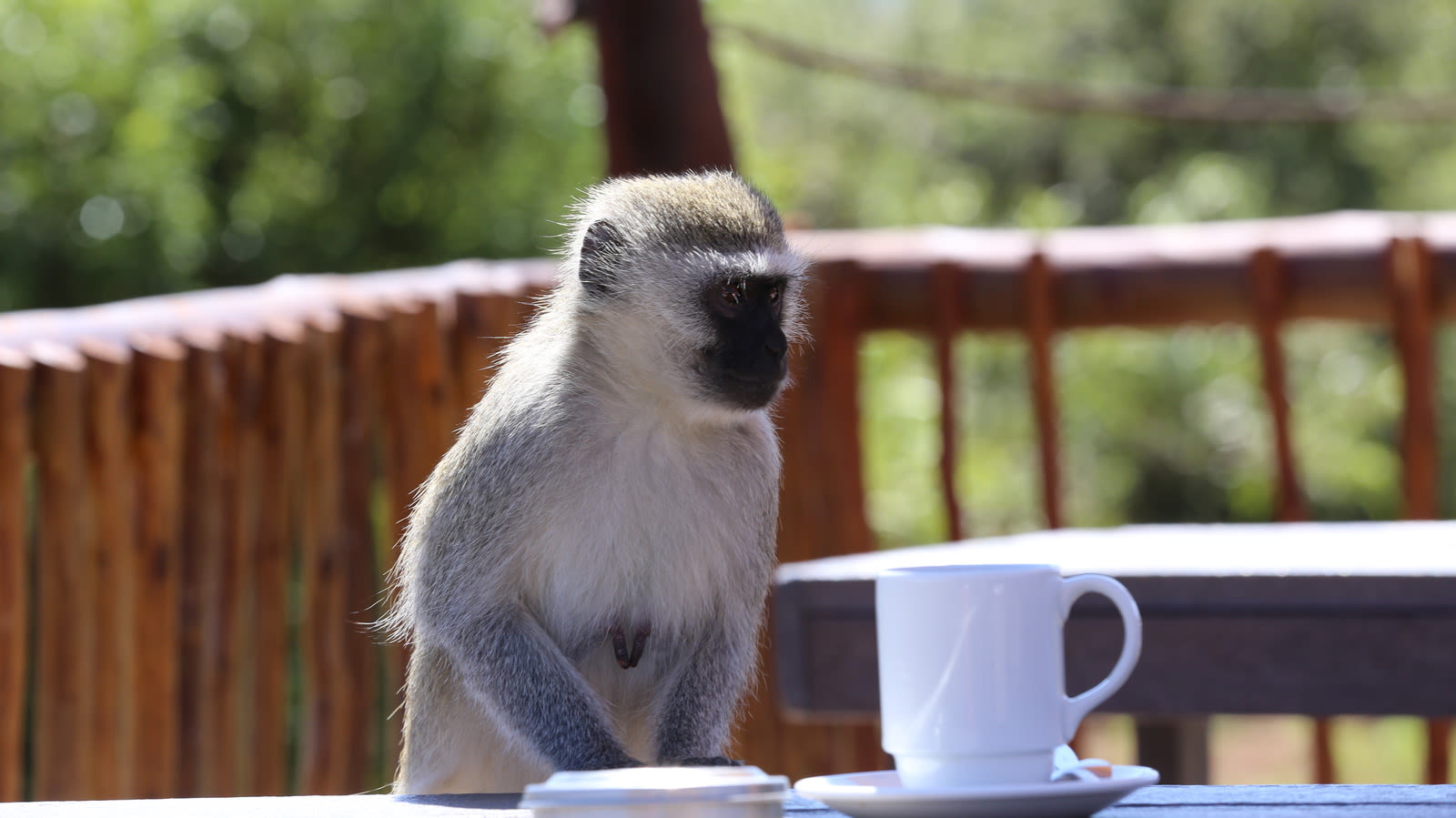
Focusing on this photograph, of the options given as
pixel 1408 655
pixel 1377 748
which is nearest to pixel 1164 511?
pixel 1377 748

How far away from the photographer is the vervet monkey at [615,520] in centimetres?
198

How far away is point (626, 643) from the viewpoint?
2043mm

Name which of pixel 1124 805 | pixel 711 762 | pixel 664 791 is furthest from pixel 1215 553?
pixel 664 791

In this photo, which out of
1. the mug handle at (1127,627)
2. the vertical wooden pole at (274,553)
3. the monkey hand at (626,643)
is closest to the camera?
the mug handle at (1127,627)

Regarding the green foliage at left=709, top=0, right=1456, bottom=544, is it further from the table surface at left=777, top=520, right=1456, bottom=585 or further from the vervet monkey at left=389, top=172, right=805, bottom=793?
the vervet monkey at left=389, top=172, right=805, bottom=793

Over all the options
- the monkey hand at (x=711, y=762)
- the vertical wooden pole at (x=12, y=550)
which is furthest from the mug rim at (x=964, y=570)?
the vertical wooden pole at (x=12, y=550)

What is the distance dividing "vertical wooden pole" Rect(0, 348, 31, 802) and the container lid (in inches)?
64.1

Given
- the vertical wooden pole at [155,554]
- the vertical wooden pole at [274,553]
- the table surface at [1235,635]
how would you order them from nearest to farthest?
the table surface at [1235,635], the vertical wooden pole at [155,554], the vertical wooden pole at [274,553]

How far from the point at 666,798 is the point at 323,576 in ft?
7.51

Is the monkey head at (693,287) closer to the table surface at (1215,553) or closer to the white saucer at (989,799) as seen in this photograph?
the table surface at (1215,553)

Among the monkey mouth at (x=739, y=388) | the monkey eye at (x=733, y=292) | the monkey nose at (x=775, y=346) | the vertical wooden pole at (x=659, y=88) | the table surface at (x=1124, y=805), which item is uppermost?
the vertical wooden pole at (x=659, y=88)

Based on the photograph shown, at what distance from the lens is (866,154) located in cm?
1661

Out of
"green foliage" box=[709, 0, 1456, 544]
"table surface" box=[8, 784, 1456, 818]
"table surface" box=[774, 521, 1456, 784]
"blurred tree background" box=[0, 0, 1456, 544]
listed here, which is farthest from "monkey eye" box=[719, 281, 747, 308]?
"green foliage" box=[709, 0, 1456, 544]

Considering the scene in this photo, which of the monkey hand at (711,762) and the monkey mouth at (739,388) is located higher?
the monkey mouth at (739,388)
